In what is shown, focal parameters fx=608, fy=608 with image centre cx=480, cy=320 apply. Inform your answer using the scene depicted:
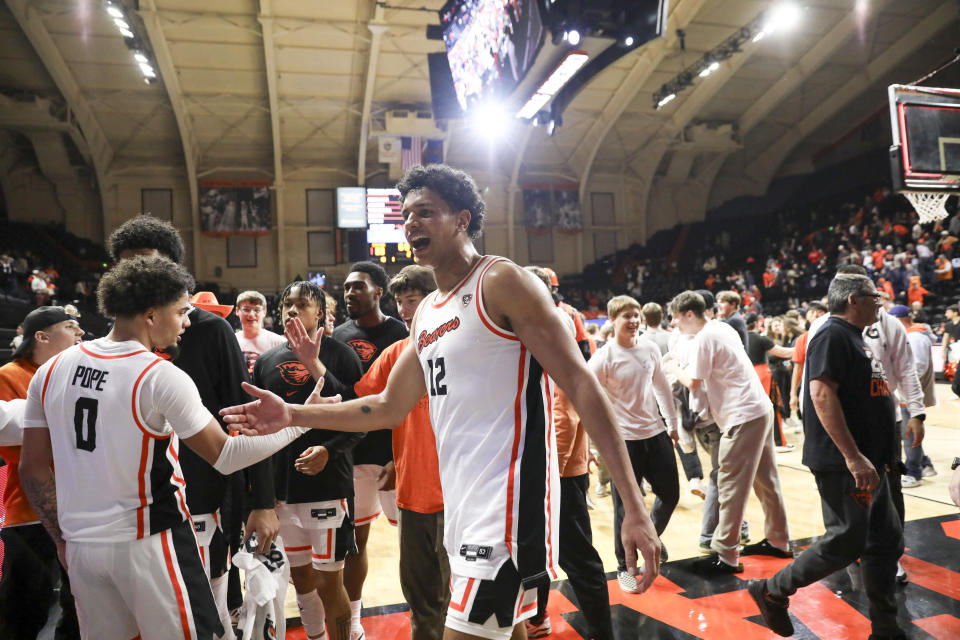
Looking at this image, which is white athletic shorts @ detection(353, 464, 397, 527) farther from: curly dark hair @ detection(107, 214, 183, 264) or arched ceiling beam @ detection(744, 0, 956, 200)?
arched ceiling beam @ detection(744, 0, 956, 200)

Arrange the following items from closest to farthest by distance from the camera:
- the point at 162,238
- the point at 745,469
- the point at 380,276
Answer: the point at 162,238
the point at 380,276
the point at 745,469

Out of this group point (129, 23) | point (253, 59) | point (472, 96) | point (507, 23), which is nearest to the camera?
point (507, 23)

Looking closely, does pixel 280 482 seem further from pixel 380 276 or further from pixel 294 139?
pixel 294 139

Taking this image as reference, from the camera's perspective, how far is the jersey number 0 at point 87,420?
6.13 ft

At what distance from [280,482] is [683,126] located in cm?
1999

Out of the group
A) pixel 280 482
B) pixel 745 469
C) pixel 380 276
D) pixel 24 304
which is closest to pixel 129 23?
pixel 24 304

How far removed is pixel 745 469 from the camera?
4.16 metres

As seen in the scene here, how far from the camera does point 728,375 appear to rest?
14.1 ft

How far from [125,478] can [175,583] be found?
363 mm

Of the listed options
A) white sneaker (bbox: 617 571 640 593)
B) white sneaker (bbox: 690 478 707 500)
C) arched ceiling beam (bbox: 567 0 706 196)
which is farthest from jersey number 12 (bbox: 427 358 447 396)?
arched ceiling beam (bbox: 567 0 706 196)

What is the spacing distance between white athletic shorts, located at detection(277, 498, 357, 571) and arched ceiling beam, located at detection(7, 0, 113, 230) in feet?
50.3

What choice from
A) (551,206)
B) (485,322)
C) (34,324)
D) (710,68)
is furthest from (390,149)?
(485,322)

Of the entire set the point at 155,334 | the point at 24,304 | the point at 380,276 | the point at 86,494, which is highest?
the point at 24,304

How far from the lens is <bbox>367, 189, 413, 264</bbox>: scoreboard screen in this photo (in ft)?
60.3
